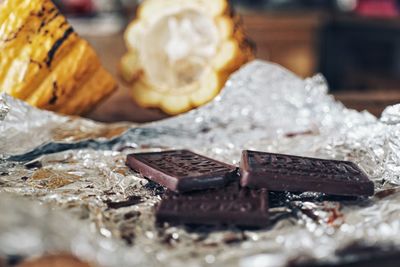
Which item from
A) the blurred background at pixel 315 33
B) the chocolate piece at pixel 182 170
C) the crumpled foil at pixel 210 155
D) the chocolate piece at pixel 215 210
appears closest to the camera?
the crumpled foil at pixel 210 155

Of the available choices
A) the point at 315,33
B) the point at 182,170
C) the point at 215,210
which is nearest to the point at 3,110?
the point at 182,170

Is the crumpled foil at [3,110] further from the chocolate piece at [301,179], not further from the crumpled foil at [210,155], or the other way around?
the chocolate piece at [301,179]

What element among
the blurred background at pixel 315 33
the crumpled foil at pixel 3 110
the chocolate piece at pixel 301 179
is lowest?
the blurred background at pixel 315 33

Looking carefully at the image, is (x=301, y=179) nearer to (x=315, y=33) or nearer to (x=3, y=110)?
(x=3, y=110)

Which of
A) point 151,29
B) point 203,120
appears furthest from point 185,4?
point 203,120

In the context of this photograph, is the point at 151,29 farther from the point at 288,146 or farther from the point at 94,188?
the point at 94,188

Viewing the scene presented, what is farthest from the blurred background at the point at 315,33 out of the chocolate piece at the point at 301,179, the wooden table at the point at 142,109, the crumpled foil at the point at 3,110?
the chocolate piece at the point at 301,179

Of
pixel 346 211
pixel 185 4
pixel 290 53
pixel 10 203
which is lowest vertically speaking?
pixel 290 53
